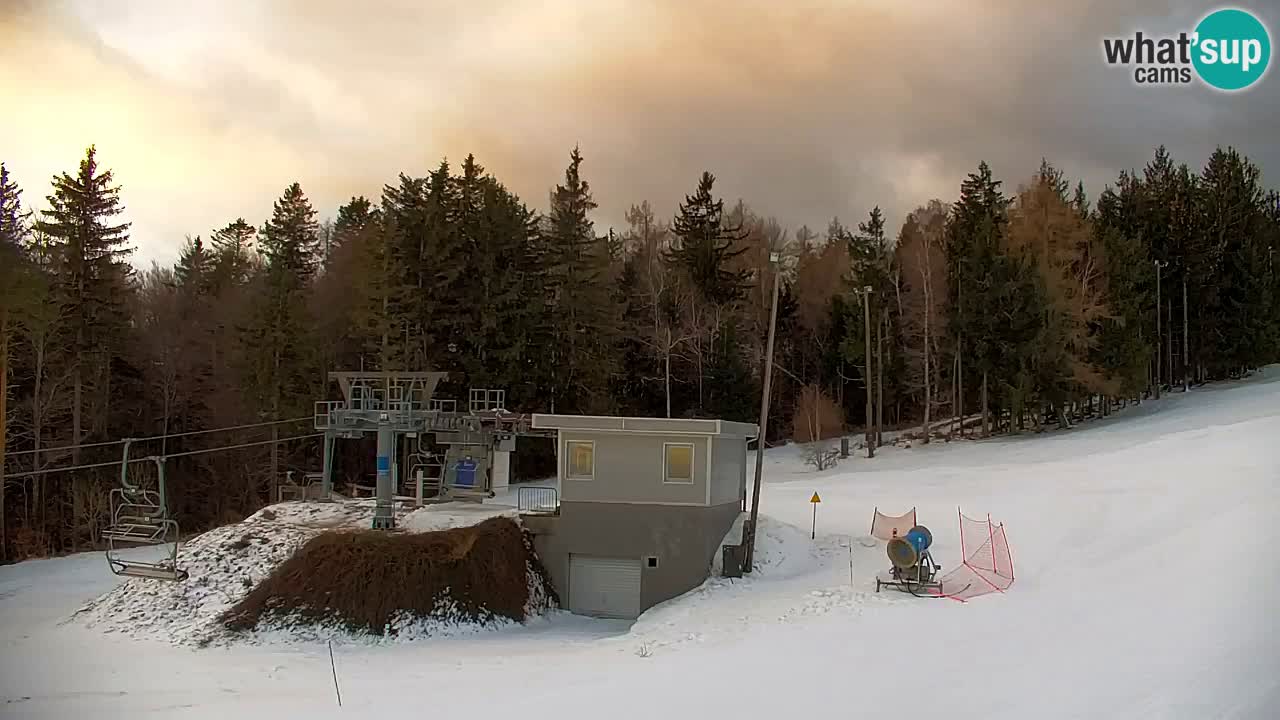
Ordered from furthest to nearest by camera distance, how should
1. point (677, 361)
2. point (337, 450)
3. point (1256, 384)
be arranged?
point (677, 361)
point (1256, 384)
point (337, 450)

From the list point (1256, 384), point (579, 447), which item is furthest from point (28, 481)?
point (1256, 384)

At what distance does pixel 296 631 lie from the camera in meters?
21.2

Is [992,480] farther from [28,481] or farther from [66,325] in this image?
[28,481]

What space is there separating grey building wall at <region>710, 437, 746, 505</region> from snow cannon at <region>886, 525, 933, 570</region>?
664 centimetres

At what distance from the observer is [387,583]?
2212cm

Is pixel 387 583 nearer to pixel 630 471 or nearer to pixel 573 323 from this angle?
pixel 630 471

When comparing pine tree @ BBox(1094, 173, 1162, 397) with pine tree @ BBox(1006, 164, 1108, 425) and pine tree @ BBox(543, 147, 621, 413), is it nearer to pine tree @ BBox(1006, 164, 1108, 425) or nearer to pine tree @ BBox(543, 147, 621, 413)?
pine tree @ BBox(1006, 164, 1108, 425)

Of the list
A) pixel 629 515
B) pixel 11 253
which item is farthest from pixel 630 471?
pixel 11 253

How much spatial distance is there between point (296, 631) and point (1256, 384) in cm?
5411

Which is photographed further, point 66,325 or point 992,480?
point 66,325

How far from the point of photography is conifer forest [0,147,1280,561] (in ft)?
135

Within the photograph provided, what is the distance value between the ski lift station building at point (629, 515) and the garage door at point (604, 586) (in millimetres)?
28

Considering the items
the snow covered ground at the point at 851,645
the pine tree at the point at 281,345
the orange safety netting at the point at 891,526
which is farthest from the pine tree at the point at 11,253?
the pine tree at the point at 281,345

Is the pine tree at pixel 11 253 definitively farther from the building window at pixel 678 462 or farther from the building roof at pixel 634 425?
the building window at pixel 678 462
